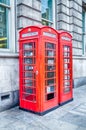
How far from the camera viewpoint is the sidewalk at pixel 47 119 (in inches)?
158

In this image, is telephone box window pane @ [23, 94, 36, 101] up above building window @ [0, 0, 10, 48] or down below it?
below

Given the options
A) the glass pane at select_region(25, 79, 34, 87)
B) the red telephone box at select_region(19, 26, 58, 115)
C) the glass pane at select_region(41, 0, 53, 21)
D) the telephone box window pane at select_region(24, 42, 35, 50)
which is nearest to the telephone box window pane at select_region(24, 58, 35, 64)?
the red telephone box at select_region(19, 26, 58, 115)

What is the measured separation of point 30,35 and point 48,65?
945 mm

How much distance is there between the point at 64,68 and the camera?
19.4 feet

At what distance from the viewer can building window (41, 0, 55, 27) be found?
7.41 metres

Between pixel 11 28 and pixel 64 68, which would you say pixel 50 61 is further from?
pixel 11 28

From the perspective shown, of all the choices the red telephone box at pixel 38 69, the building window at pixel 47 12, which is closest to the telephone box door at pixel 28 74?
the red telephone box at pixel 38 69

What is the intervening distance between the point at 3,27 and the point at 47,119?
301 centimetres

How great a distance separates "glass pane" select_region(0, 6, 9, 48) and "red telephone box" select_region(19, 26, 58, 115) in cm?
70

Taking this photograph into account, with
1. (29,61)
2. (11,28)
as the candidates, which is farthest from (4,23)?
(29,61)

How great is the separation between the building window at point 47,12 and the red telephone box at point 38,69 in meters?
2.33

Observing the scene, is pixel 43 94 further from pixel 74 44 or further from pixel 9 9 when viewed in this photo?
pixel 74 44

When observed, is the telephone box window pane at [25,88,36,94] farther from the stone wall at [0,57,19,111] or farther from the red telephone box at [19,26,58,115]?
the stone wall at [0,57,19,111]

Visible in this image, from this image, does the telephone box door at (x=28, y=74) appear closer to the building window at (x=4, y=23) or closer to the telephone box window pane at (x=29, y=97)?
the telephone box window pane at (x=29, y=97)
